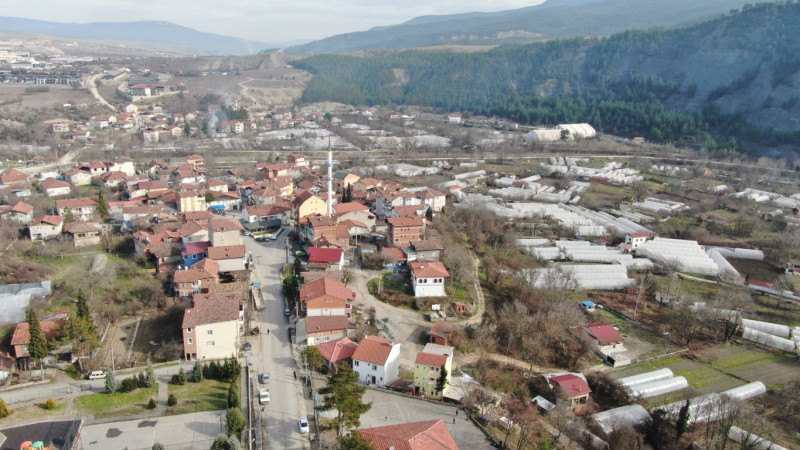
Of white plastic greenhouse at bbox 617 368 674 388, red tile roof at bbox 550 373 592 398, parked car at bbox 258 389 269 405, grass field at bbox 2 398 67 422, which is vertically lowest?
white plastic greenhouse at bbox 617 368 674 388

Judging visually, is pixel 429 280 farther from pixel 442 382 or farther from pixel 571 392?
pixel 571 392

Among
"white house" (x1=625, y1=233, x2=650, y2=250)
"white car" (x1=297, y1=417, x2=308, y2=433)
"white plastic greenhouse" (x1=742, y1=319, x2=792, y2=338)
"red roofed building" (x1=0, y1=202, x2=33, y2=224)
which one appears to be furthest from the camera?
"white house" (x1=625, y1=233, x2=650, y2=250)

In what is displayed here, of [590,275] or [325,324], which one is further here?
[590,275]

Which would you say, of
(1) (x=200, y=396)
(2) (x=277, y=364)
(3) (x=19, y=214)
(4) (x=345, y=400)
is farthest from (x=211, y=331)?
(3) (x=19, y=214)

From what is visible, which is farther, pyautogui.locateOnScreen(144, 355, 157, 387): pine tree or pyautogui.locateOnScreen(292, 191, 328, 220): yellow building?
pyautogui.locateOnScreen(292, 191, 328, 220): yellow building

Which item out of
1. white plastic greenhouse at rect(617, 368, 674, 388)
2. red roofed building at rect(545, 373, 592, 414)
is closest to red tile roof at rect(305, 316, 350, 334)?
red roofed building at rect(545, 373, 592, 414)

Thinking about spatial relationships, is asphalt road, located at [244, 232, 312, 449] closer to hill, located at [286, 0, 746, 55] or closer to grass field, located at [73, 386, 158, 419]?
grass field, located at [73, 386, 158, 419]

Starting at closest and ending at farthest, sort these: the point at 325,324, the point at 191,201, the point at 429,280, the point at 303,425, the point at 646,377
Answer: the point at 303,425
the point at 646,377
the point at 325,324
the point at 429,280
the point at 191,201
